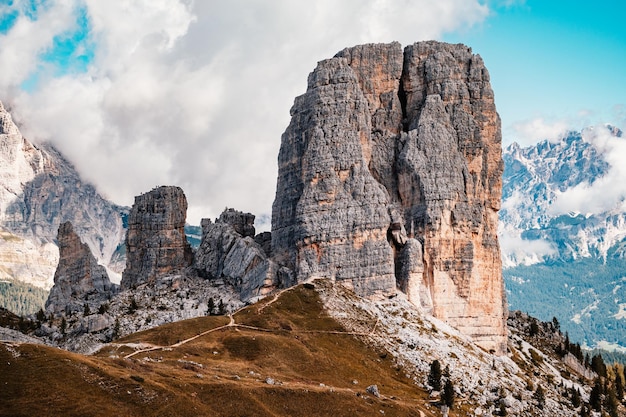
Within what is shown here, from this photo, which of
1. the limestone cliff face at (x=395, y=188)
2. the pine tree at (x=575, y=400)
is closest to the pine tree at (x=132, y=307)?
the limestone cliff face at (x=395, y=188)

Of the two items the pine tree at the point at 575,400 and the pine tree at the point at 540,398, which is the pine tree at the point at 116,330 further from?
the pine tree at the point at 575,400

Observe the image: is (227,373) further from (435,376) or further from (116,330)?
(116,330)

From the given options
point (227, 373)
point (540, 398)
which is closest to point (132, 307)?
point (227, 373)

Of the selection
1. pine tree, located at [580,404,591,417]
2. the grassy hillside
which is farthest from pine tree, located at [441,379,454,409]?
pine tree, located at [580,404,591,417]

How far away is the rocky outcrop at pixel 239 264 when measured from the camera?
573ft

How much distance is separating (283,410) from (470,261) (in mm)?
97680

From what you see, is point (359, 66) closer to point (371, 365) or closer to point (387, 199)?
point (387, 199)

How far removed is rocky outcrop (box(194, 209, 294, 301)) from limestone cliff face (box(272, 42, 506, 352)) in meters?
5.10

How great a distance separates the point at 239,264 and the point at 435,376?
66.1m

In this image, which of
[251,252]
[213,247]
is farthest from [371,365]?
[213,247]

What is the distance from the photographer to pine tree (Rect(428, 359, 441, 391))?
440ft

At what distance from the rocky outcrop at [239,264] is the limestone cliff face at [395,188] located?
5103 millimetres

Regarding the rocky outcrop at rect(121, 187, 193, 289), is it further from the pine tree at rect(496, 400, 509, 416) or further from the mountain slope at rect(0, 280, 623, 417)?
the pine tree at rect(496, 400, 509, 416)

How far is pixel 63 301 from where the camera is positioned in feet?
630
